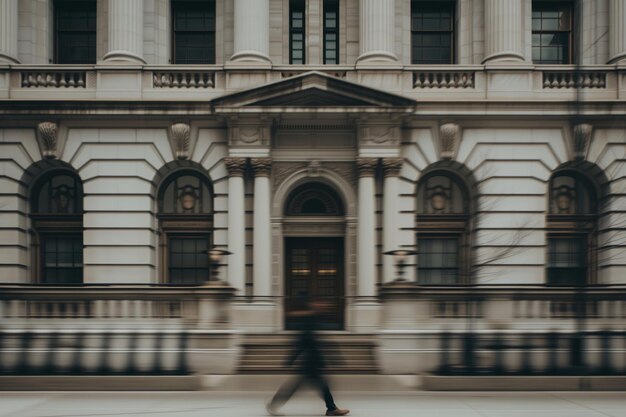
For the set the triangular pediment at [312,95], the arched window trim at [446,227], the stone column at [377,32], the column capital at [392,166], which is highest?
the stone column at [377,32]

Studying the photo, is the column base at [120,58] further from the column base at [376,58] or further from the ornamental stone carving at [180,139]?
the column base at [376,58]

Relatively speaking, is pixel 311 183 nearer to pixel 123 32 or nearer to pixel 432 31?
pixel 432 31

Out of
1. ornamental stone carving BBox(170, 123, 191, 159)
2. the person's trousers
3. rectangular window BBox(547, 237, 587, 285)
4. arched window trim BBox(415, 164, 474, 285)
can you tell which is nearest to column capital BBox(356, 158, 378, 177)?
arched window trim BBox(415, 164, 474, 285)

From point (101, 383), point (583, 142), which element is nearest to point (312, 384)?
point (101, 383)

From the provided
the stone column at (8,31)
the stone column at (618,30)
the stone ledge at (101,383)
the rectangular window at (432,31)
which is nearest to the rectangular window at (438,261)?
the rectangular window at (432,31)

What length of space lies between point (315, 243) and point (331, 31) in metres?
7.45

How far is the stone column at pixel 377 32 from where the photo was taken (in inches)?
806

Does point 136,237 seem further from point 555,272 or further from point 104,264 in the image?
point 555,272

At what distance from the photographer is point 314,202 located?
832 inches

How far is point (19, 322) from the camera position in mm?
13734

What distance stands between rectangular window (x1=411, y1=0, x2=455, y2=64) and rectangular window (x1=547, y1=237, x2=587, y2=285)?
731 centimetres

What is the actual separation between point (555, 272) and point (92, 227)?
15.3 metres

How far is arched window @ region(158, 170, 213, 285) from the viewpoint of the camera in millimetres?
20953

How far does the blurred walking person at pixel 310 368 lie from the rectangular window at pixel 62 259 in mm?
13106
